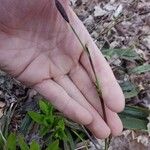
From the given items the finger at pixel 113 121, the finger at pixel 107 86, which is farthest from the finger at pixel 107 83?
the finger at pixel 113 121

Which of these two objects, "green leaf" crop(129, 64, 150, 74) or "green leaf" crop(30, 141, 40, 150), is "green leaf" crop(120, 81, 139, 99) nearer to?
"green leaf" crop(129, 64, 150, 74)

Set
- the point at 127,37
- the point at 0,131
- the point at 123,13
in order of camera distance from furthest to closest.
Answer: the point at 123,13 < the point at 127,37 < the point at 0,131

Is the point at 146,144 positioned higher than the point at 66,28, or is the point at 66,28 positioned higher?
the point at 66,28

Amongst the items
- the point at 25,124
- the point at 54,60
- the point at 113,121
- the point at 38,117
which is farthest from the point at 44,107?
the point at 113,121

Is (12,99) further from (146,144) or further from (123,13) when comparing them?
(123,13)

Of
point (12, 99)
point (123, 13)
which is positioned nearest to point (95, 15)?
point (123, 13)
